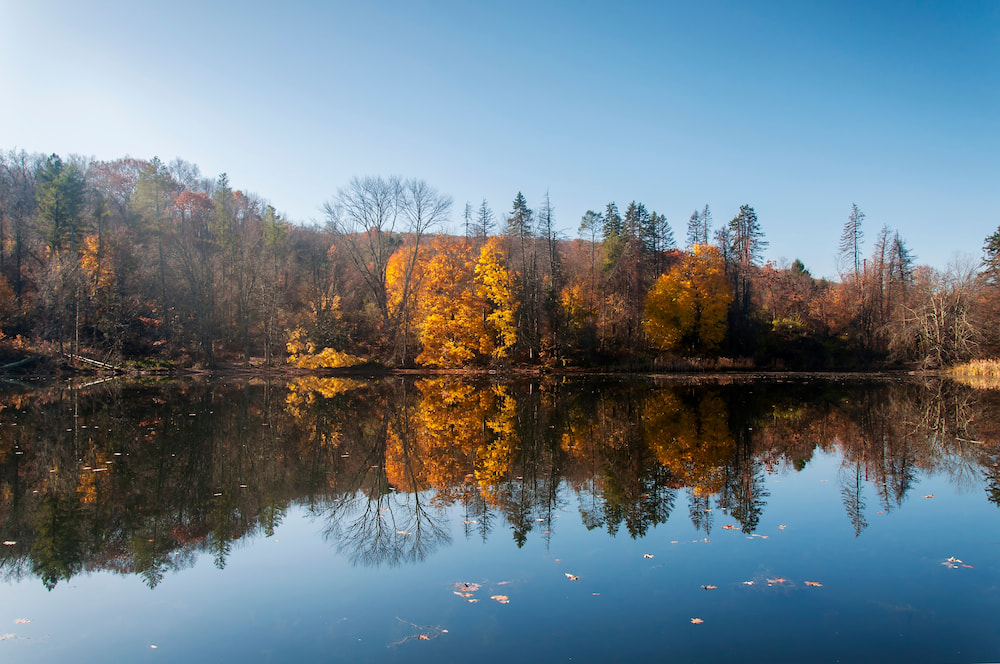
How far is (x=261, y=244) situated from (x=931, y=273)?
54.7 m

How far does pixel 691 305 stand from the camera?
4809 centimetres

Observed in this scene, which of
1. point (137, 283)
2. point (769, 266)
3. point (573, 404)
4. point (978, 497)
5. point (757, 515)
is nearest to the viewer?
point (757, 515)

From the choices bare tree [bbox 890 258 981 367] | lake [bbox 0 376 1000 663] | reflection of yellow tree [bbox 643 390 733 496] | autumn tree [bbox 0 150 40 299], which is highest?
autumn tree [bbox 0 150 40 299]

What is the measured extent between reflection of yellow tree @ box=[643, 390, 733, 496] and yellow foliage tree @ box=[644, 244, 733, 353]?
79.3 feet

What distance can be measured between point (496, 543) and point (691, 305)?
142ft

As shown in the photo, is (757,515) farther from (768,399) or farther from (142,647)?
(768,399)

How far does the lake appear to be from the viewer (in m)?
5.48

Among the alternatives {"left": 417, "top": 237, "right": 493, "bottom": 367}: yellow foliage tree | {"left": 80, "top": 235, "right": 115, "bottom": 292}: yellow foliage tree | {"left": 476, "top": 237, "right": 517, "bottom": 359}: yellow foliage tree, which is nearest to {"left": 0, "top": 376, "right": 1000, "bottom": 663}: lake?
{"left": 417, "top": 237, "right": 493, "bottom": 367}: yellow foliage tree

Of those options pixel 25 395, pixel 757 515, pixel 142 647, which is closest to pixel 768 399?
pixel 757 515

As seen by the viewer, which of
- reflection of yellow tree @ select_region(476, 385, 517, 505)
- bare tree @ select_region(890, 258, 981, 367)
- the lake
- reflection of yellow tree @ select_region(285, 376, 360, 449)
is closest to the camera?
the lake

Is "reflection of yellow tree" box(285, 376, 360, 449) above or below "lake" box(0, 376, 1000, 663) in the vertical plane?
above

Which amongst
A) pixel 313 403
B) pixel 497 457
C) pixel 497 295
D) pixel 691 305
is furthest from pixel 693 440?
pixel 691 305

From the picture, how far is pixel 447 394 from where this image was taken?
2786 cm

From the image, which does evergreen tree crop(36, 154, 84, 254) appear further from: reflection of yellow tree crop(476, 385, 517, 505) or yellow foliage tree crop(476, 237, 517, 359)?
reflection of yellow tree crop(476, 385, 517, 505)
